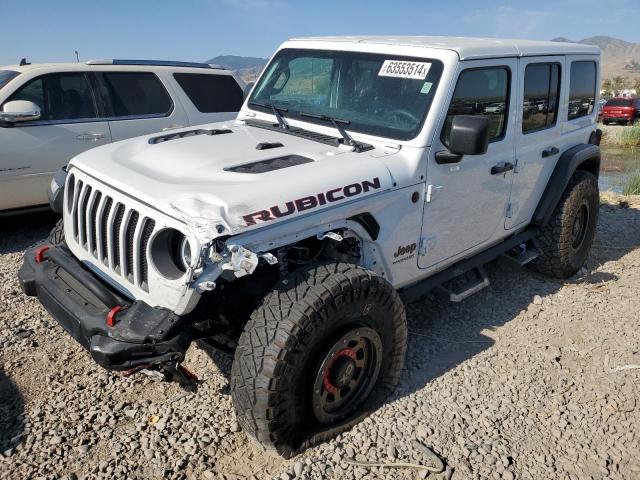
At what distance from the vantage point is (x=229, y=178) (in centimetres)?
262

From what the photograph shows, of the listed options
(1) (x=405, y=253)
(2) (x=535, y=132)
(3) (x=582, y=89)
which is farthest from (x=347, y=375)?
(3) (x=582, y=89)

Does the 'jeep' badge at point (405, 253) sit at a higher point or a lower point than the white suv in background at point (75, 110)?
lower

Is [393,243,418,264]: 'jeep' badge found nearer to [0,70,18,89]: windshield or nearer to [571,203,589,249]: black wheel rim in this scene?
[571,203,589,249]: black wheel rim

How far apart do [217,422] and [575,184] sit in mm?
3636

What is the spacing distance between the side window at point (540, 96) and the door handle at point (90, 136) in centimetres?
409

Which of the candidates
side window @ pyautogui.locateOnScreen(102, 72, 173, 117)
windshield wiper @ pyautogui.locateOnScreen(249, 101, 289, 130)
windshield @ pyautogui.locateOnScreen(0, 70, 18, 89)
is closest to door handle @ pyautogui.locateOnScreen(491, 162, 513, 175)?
windshield wiper @ pyautogui.locateOnScreen(249, 101, 289, 130)

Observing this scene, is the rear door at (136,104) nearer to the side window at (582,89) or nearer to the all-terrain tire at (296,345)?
the all-terrain tire at (296,345)

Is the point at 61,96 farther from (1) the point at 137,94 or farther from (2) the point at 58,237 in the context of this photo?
(2) the point at 58,237

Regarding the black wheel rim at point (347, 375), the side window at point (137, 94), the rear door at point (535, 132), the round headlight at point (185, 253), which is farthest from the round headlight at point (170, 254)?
the side window at point (137, 94)

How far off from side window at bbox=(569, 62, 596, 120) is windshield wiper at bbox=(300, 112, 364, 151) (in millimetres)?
2320

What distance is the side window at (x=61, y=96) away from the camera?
17.2 ft

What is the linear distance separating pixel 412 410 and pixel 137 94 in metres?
4.53

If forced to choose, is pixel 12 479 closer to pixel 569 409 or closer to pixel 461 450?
pixel 461 450

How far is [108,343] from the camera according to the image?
238 centimetres
